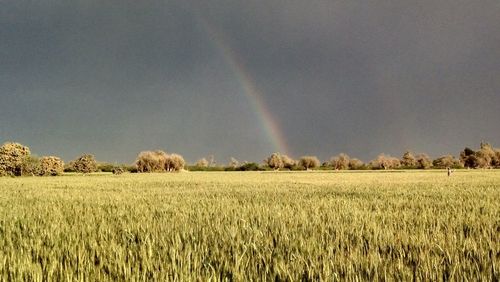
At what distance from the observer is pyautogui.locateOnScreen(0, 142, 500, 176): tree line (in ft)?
185

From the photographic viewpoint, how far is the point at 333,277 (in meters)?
2.38

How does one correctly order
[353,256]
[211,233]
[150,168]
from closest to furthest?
1. [353,256]
2. [211,233]
3. [150,168]

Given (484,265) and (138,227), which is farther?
(138,227)

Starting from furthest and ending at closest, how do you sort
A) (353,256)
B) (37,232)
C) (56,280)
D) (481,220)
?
(481,220), (37,232), (353,256), (56,280)

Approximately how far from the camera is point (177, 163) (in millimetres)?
100812

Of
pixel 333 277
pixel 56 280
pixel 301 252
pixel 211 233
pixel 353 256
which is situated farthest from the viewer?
pixel 211 233

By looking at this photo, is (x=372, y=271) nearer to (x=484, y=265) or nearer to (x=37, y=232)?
(x=484, y=265)

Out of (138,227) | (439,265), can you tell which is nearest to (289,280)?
Answer: (439,265)

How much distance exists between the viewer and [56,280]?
268cm

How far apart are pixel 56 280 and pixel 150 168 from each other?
3833 inches

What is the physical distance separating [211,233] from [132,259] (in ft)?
4.86

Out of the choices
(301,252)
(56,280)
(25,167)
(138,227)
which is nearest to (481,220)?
(301,252)

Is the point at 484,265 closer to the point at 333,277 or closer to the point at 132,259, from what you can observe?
the point at 333,277

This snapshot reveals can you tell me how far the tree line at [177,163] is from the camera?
56.4 m
